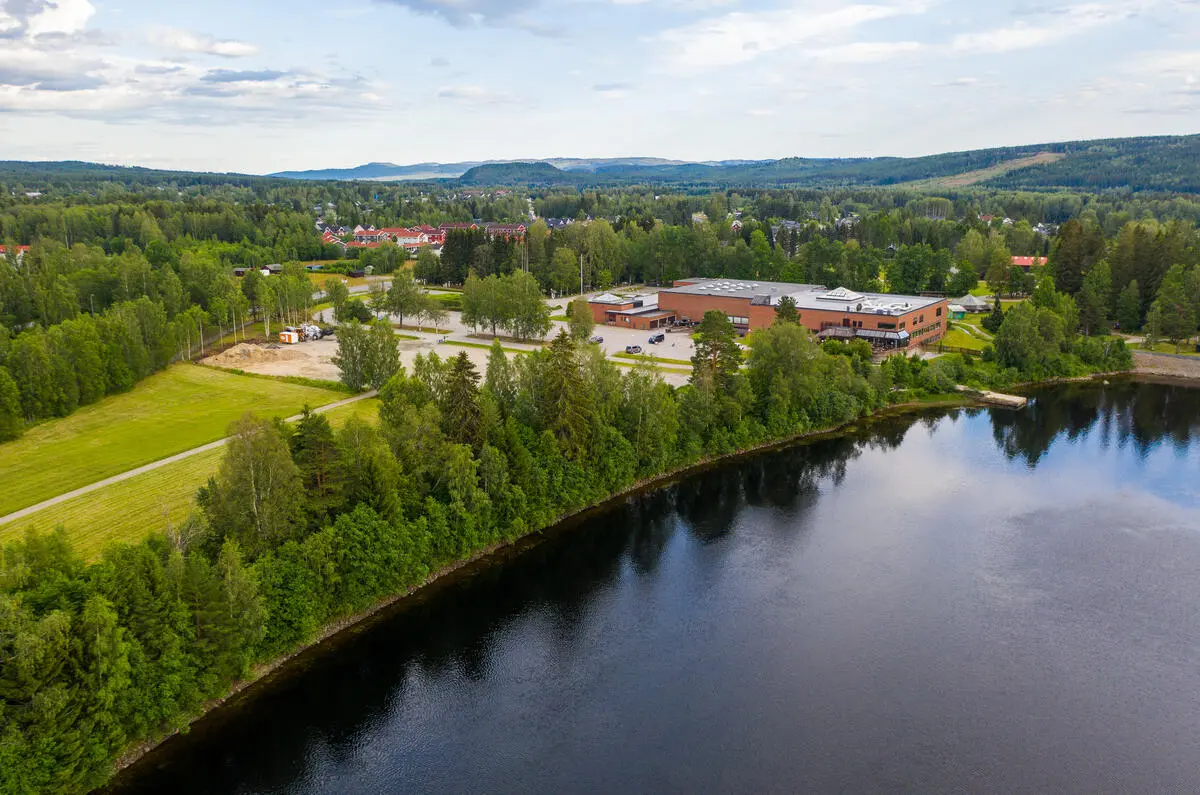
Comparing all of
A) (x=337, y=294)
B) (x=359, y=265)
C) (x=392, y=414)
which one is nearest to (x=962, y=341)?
(x=392, y=414)

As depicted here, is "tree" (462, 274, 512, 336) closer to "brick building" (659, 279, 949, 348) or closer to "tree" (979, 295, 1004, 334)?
"brick building" (659, 279, 949, 348)

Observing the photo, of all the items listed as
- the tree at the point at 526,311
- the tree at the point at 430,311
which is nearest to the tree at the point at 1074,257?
the tree at the point at 526,311

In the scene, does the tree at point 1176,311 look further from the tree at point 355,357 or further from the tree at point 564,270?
the tree at point 355,357

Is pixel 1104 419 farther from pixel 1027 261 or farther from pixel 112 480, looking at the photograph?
pixel 112 480

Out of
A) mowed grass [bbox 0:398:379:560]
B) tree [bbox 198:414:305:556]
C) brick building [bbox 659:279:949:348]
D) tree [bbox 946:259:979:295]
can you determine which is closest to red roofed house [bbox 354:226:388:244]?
brick building [bbox 659:279:949:348]

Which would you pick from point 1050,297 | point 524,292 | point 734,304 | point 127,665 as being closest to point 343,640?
point 127,665

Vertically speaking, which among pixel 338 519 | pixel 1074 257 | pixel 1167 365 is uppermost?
pixel 1074 257
